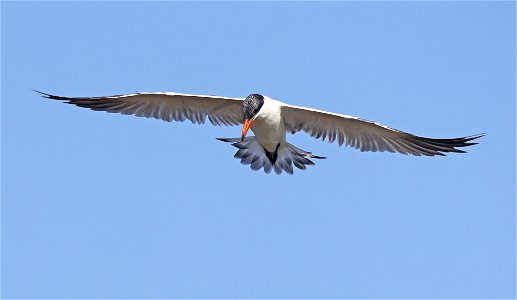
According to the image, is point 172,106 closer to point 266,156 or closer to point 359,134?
point 266,156

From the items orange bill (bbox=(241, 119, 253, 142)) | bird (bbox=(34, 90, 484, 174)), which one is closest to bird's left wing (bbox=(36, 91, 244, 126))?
Answer: bird (bbox=(34, 90, 484, 174))

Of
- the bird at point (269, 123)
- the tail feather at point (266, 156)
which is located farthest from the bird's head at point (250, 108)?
the tail feather at point (266, 156)

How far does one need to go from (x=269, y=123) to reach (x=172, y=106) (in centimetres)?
170

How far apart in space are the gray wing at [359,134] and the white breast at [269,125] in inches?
6.6

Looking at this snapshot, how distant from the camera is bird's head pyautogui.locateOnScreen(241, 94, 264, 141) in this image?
15719mm

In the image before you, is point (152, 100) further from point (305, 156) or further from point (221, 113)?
point (305, 156)

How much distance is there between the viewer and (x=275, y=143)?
53.9 feet

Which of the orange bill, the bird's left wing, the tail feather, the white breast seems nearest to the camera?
the orange bill

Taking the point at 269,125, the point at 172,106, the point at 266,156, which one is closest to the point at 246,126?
the point at 269,125

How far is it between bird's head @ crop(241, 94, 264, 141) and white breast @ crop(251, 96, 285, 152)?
9 cm

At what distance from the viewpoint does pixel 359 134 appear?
16.4 metres

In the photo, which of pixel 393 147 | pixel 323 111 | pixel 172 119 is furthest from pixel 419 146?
pixel 172 119

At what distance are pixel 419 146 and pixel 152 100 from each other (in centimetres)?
405

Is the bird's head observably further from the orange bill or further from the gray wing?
the gray wing
